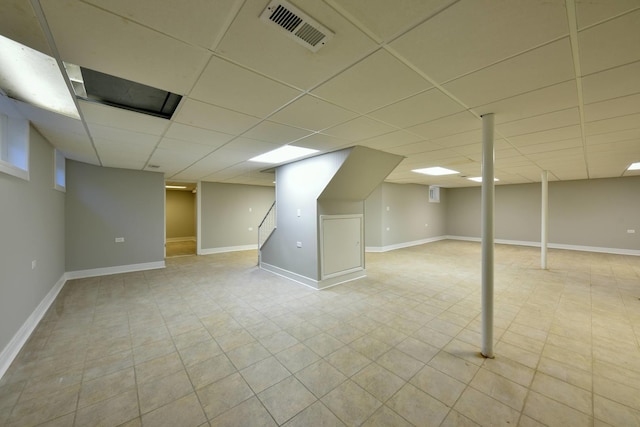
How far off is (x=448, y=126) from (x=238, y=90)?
2.38m

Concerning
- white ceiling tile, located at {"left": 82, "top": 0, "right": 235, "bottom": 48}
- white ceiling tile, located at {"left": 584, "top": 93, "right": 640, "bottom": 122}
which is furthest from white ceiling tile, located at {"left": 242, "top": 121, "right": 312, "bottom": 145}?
white ceiling tile, located at {"left": 584, "top": 93, "right": 640, "bottom": 122}

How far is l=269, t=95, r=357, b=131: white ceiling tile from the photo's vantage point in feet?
7.40

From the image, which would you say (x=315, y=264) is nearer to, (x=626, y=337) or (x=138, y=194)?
(x=626, y=337)

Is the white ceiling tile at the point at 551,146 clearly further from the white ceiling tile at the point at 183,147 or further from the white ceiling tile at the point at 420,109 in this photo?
the white ceiling tile at the point at 183,147

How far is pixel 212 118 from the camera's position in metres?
2.59

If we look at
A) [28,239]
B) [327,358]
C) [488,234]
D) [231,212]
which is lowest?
[327,358]

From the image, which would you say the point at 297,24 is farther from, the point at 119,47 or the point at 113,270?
the point at 113,270

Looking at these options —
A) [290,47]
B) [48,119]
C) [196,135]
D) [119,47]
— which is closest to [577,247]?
[290,47]

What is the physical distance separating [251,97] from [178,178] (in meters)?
6.56

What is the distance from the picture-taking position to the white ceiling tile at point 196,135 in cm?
291

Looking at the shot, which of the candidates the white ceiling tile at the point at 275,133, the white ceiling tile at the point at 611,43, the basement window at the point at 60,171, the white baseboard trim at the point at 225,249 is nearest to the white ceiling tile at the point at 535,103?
the white ceiling tile at the point at 611,43

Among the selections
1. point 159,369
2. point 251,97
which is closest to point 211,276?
point 159,369

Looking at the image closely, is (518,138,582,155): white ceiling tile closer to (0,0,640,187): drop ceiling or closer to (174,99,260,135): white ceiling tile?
(0,0,640,187): drop ceiling

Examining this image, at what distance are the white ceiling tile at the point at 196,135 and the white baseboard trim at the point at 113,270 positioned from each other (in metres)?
4.47
